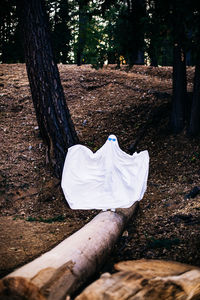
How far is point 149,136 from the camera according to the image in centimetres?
957

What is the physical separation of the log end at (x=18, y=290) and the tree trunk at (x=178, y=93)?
7460mm

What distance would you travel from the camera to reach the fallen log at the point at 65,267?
289 cm

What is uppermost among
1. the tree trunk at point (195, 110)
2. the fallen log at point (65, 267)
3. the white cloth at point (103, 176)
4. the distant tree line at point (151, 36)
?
the distant tree line at point (151, 36)

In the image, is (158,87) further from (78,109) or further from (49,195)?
(49,195)

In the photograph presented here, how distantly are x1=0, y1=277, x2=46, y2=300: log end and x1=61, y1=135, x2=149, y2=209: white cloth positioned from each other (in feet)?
8.17

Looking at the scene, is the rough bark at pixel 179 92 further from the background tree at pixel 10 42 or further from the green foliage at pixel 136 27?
the background tree at pixel 10 42

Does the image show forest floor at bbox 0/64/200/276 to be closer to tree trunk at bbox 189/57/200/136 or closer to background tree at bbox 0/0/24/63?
tree trunk at bbox 189/57/200/136

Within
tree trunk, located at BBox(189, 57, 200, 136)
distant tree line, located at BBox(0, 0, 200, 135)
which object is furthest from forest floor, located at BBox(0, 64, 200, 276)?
distant tree line, located at BBox(0, 0, 200, 135)

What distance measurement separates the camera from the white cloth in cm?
546

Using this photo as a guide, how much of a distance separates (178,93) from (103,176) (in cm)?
469

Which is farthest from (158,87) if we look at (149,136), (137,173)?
(137,173)

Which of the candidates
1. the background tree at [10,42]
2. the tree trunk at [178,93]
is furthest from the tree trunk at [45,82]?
the background tree at [10,42]

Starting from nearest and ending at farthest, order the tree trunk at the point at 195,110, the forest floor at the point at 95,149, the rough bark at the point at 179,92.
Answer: the forest floor at the point at 95,149 → the tree trunk at the point at 195,110 → the rough bark at the point at 179,92

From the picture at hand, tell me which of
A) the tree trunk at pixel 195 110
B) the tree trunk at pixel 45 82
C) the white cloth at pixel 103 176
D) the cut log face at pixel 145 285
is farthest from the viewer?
the tree trunk at pixel 195 110
